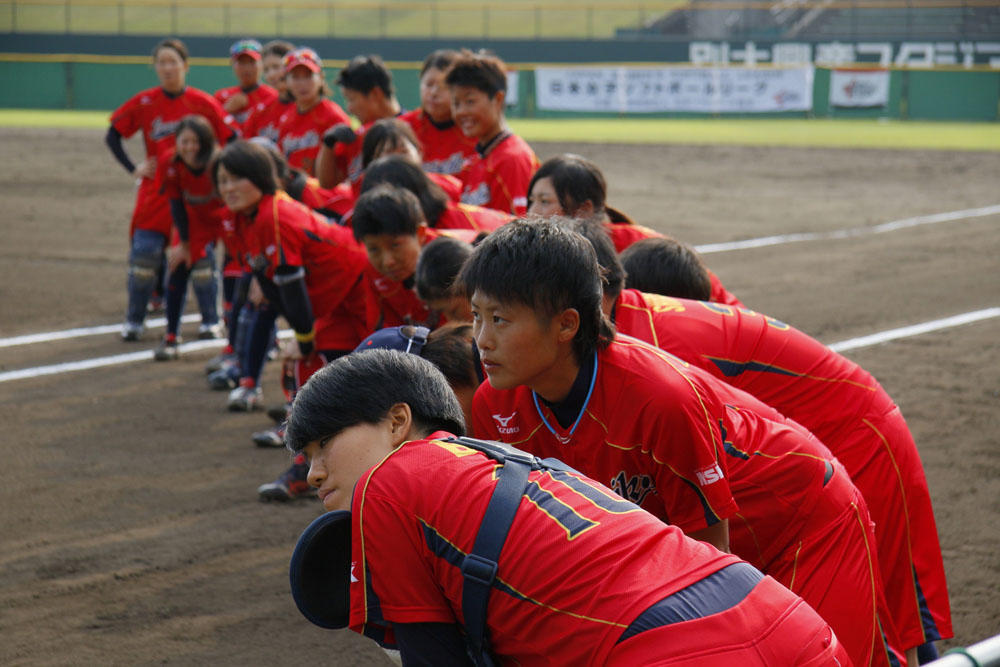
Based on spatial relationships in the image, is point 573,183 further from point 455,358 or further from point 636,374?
point 636,374

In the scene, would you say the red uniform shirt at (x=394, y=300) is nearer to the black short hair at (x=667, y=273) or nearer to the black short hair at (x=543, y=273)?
the black short hair at (x=667, y=273)

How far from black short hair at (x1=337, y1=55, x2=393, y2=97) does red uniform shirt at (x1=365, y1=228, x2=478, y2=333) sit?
328cm

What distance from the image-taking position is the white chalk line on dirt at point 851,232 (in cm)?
1418

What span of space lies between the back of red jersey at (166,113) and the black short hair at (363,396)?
28.1 ft

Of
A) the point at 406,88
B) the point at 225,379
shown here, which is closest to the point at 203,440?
the point at 225,379

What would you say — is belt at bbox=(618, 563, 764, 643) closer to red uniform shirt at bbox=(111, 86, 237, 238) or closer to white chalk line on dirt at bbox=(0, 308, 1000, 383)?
white chalk line on dirt at bbox=(0, 308, 1000, 383)

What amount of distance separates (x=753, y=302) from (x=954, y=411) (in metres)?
3.38

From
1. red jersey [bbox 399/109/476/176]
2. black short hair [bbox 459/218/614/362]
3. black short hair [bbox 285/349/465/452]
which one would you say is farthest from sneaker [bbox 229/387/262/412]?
black short hair [bbox 285/349/465/452]

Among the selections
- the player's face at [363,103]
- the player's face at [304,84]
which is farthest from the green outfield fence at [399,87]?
the player's face at [363,103]

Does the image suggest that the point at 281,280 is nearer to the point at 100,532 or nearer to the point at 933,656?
the point at 100,532

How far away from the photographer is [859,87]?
3419 cm

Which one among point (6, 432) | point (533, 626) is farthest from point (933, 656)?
point (6, 432)

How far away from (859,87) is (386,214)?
106ft

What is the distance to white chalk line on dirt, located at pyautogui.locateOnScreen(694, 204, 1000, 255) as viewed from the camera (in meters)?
14.2
